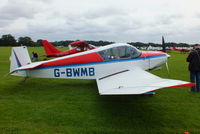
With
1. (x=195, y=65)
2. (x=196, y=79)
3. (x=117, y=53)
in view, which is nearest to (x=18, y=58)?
(x=117, y=53)

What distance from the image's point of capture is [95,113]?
4.12m

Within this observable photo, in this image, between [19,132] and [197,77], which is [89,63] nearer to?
[19,132]

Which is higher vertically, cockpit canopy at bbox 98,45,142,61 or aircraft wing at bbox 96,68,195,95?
cockpit canopy at bbox 98,45,142,61

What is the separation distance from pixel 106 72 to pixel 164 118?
2.72 meters

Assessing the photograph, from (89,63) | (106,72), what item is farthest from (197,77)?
(89,63)

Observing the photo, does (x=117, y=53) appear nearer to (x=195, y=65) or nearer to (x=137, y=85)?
(x=137, y=85)

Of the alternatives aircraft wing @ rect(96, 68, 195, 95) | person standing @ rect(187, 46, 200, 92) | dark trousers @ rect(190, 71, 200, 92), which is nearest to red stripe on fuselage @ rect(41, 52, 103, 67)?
aircraft wing @ rect(96, 68, 195, 95)

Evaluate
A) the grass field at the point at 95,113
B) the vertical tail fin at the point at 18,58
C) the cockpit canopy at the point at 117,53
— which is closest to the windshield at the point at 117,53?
the cockpit canopy at the point at 117,53

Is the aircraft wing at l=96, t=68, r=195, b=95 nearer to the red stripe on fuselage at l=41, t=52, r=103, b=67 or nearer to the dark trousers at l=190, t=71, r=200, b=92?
the red stripe on fuselage at l=41, t=52, r=103, b=67

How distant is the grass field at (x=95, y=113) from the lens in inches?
131

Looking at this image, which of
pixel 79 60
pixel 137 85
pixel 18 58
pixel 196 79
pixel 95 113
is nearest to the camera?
pixel 137 85

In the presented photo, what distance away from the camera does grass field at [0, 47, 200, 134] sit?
131 inches

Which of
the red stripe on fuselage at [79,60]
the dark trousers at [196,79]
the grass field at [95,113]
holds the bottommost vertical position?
the grass field at [95,113]

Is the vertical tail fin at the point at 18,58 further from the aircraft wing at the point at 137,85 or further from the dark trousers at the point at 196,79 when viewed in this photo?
the dark trousers at the point at 196,79
